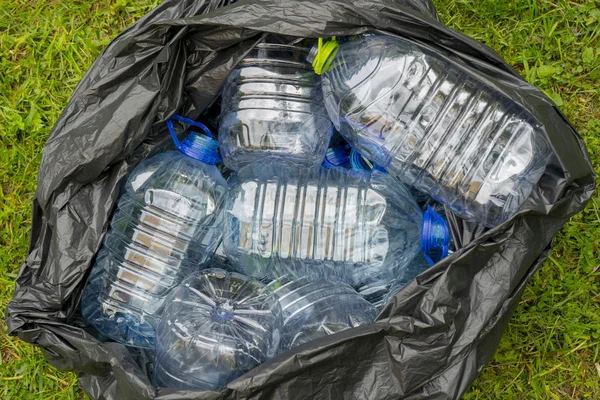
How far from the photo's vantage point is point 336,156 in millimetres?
1838

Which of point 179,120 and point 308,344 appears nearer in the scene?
point 308,344

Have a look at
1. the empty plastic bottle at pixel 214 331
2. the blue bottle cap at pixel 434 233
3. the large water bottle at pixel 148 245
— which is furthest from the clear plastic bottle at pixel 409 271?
the large water bottle at pixel 148 245

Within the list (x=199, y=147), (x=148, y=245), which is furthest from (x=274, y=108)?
(x=148, y=245)

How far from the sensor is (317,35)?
1520 mm

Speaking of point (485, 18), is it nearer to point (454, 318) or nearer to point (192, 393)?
point (454, 318)

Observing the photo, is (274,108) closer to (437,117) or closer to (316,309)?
(437,117)

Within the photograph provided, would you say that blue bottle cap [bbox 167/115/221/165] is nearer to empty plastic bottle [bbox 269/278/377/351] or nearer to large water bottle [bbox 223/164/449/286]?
large water bottle [bbox 223/164/449/286]

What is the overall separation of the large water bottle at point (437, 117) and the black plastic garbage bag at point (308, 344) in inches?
3.7

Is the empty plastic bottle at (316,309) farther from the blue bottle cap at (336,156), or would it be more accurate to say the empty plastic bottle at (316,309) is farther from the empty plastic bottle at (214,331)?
the blue bottle cap at (336,156)

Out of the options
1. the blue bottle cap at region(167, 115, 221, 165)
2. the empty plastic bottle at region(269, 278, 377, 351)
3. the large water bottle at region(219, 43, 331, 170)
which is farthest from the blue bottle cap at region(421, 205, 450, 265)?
the blue bottle cap at region(167, 115, 221, 165)

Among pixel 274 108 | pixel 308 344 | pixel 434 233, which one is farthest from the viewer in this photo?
pixel 274 108

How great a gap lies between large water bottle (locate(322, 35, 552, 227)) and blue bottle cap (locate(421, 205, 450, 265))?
2.8 inches

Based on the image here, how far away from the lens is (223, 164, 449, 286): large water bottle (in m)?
1.73

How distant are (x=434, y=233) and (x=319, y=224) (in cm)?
34
